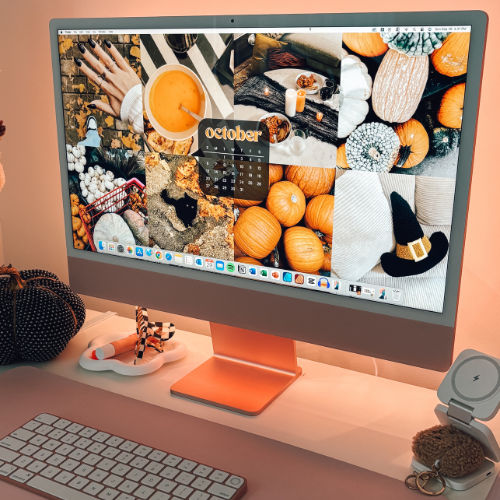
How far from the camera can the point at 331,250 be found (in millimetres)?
654

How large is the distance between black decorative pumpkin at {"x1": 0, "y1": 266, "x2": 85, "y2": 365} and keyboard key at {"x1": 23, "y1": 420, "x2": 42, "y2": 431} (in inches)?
7.9

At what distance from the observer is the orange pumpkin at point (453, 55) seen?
0.54 metres

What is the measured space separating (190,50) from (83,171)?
0.83 feet

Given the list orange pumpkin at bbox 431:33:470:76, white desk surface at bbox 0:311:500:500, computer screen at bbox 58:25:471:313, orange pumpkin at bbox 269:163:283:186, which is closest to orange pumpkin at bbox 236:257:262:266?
computer screen at bbox 58:25:471:313

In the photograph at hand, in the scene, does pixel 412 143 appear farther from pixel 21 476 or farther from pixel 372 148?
pixel 21 476

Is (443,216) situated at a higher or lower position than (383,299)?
higher

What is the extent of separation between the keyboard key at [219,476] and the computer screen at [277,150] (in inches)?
9.6

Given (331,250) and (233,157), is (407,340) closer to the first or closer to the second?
(331,250)

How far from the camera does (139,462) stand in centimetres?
58

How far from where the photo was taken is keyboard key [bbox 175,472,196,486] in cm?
55

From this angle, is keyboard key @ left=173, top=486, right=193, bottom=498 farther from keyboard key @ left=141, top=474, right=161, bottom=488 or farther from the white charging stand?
the white charging stand

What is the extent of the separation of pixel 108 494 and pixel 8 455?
142 mm

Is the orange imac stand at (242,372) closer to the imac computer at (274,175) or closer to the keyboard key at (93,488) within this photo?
the imac computer at (274,175)

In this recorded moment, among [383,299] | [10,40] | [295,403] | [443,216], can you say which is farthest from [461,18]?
[10,40]
